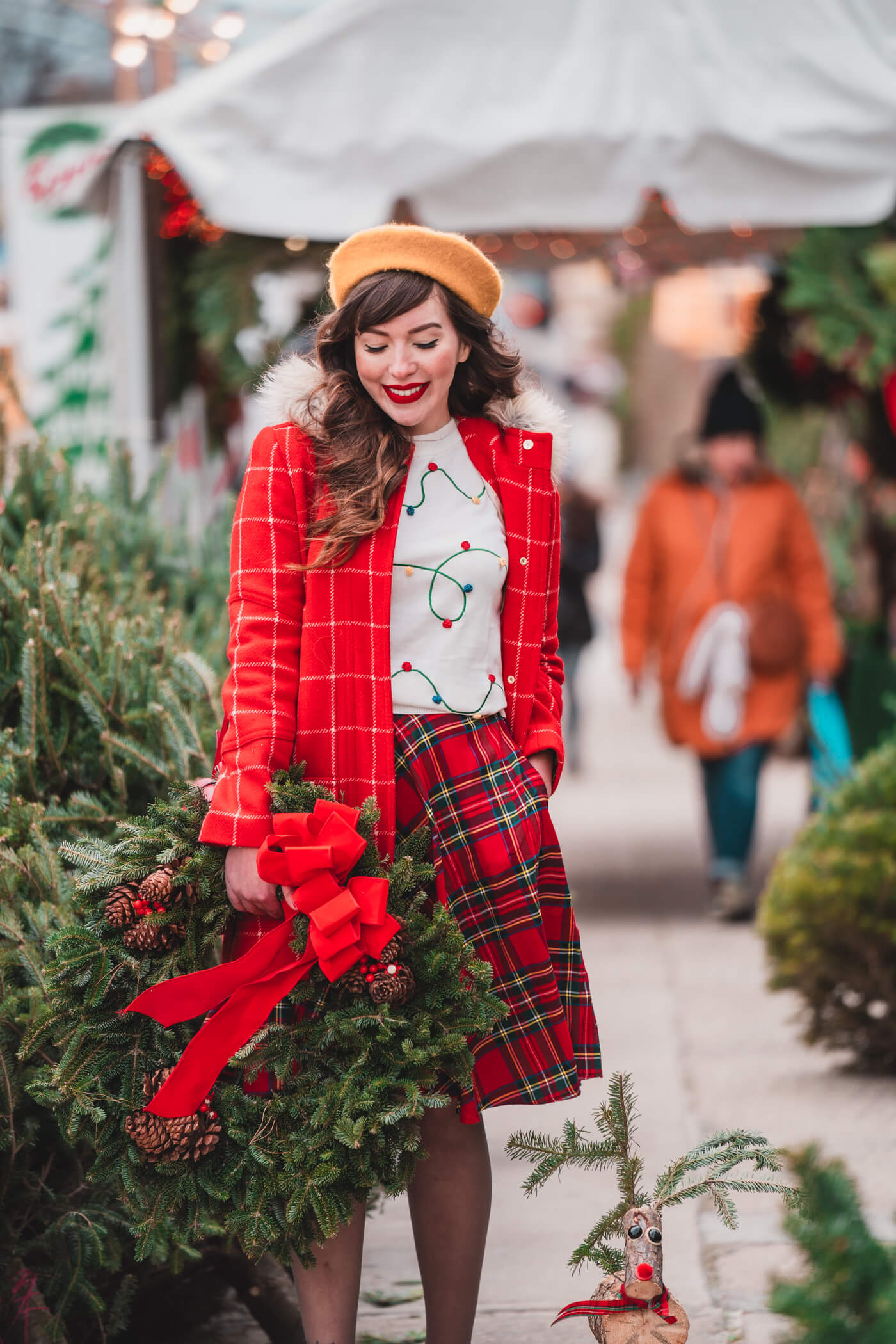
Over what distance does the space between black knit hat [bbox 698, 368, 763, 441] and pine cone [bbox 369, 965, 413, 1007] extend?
4.52 meters

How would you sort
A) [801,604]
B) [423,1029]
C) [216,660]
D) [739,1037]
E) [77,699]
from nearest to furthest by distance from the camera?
[423,1029] → [77,699] → [216,660] → [739,1037] → [801,604]

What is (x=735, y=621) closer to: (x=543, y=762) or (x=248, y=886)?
(x=543, y=762)

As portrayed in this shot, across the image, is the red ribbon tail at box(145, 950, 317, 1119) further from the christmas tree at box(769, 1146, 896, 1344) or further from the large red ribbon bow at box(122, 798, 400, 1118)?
Result: the christmas tree at box(769, 1146, 896, 1344)

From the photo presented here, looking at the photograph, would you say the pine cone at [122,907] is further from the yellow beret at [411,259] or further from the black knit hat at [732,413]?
the black knit hat at [732,413]

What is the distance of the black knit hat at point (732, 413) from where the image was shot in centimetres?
645

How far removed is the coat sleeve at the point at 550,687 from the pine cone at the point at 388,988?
505 mm

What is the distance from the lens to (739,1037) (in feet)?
16.2

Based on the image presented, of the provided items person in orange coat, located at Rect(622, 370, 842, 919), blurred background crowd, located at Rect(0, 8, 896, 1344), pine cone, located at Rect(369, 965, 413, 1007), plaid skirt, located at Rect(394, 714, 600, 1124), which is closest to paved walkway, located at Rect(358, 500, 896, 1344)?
blurred background crowd, located at Rect(0, 8, 896, 1344)

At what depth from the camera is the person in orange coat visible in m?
6.36

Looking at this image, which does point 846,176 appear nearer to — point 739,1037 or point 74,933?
point 739,1037

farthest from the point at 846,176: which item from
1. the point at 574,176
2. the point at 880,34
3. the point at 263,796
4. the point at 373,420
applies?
the point at 263,796

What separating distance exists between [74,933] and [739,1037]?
3.00 metres

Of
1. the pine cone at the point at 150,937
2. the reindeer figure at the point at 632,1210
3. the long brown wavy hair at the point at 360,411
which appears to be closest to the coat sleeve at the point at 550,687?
the long brown wavy hair at the point at 360,411

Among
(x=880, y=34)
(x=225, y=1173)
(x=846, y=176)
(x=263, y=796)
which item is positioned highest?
(x=880, y=34)
